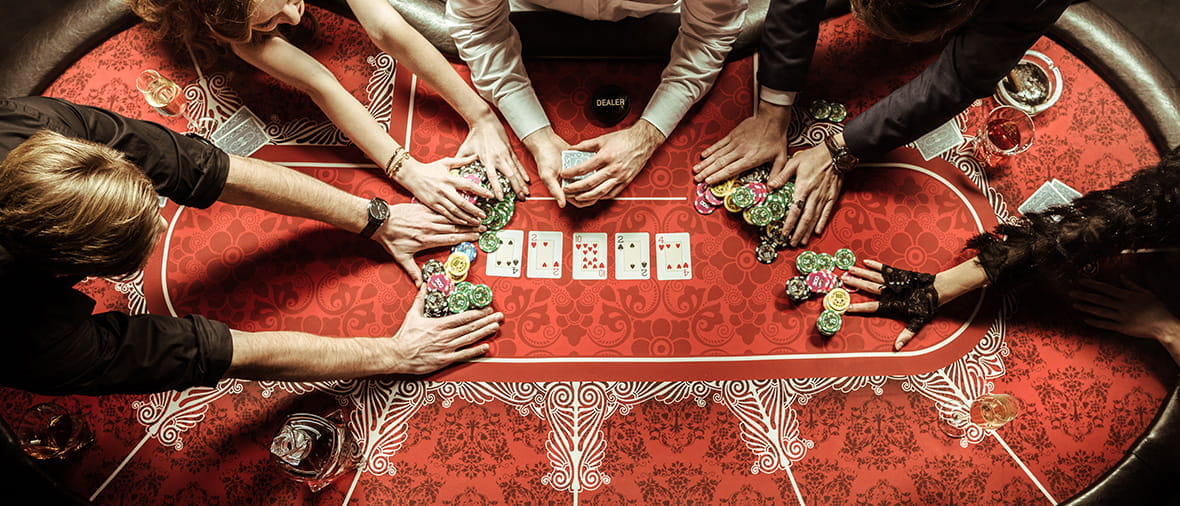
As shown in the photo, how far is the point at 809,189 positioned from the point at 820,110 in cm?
37

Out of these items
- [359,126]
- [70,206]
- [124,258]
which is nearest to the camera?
[70,206]

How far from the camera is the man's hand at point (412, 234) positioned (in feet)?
6.87

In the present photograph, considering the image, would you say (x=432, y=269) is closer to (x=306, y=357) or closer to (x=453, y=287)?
(x=453, y=287)

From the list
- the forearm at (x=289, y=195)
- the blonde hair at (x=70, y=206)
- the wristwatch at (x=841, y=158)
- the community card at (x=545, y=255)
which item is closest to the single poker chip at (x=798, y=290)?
the wristwatch at (x=841, y=158)

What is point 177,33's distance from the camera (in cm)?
222

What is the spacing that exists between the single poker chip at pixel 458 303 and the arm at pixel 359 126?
258 mm

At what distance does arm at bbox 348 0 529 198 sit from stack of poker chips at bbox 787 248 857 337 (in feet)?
3.20

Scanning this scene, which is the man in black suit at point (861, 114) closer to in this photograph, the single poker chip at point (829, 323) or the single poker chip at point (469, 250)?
the single poker chip at point (829, 323)

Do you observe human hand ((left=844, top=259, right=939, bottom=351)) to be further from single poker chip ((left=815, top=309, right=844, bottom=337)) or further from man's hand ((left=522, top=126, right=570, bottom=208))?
man's hand ((left=522, top=126, right=570, bottom=208))

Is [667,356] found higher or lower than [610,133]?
lower

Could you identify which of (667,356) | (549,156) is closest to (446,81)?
(549,156)

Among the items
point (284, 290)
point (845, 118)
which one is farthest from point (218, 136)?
point (845, 118)

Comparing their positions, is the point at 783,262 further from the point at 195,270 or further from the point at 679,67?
the point at 195,270

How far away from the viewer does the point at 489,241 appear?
2137mm
